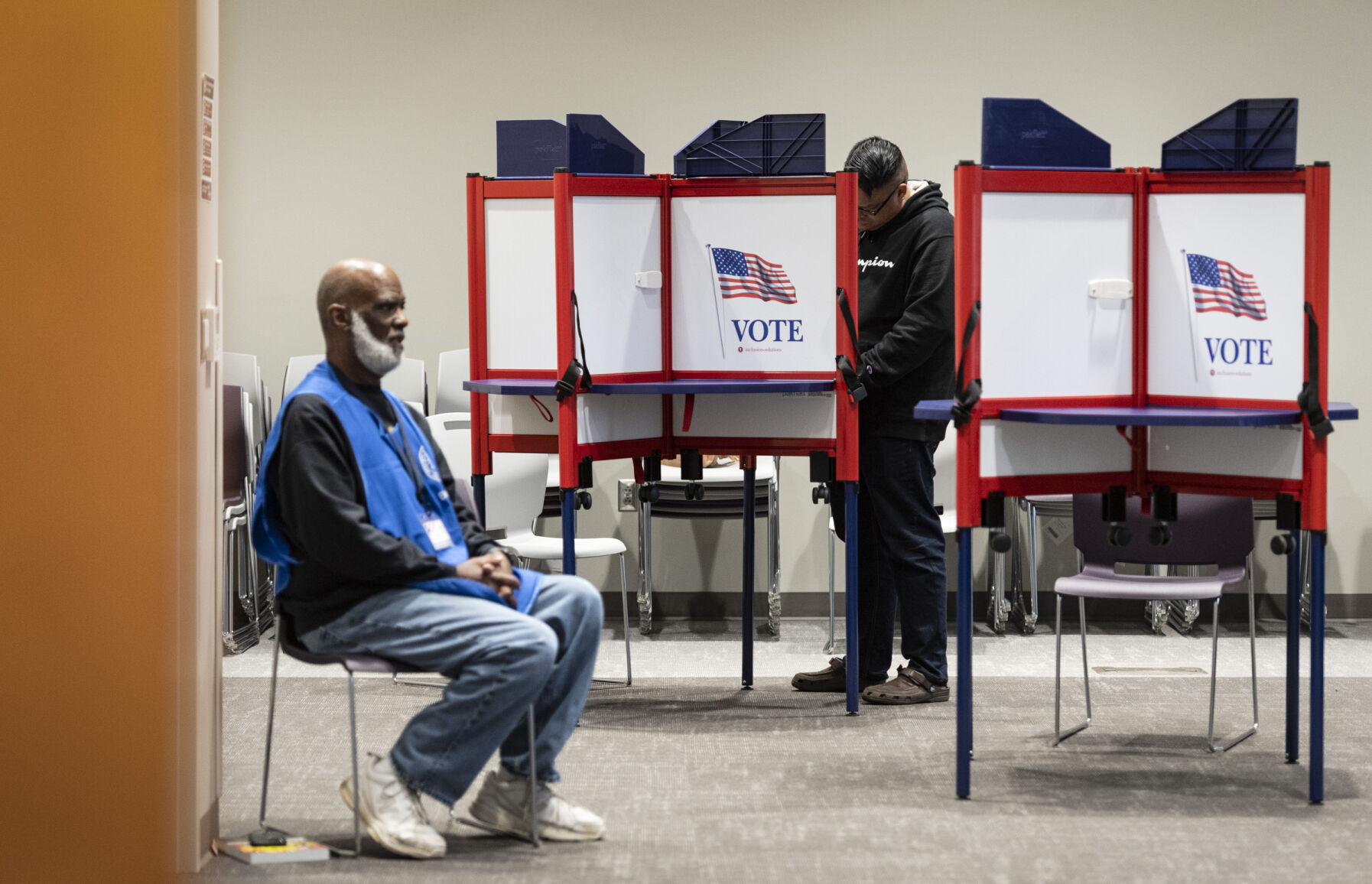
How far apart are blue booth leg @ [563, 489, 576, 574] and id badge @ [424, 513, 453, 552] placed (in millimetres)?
900

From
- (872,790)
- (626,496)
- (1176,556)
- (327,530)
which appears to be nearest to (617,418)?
(872,790)

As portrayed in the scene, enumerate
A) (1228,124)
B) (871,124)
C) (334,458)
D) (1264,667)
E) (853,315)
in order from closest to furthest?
1. (334,458)
2. (1228,124)
3. (853,315)
4. (1264,667)
5. (871,124)

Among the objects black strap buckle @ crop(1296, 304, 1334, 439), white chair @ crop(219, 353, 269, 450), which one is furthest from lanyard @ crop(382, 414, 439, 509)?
white chair @ crop(219, 353, 269, 450)

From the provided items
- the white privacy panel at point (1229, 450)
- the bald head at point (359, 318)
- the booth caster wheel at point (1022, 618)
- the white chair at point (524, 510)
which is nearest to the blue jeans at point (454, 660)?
the bald head at point (359, 318)

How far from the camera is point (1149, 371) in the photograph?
364 cm

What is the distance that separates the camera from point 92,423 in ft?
9.12

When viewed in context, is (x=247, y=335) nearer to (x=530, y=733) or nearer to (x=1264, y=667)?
(x=530, y=733)

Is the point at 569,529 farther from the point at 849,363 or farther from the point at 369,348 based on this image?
the point at 369,348

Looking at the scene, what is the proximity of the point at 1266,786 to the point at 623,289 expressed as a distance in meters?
2.17

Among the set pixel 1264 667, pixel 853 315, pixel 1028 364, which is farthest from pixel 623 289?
pixel 1264 667

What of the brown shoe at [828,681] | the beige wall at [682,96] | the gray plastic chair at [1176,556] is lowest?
the brown shoe at [828,681]

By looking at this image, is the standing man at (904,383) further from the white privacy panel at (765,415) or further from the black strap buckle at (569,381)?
the black strap buckle at (569,381)

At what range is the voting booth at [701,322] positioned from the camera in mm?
4180

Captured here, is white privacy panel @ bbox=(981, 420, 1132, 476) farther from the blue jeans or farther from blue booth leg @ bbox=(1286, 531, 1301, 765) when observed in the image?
the blue jeans
